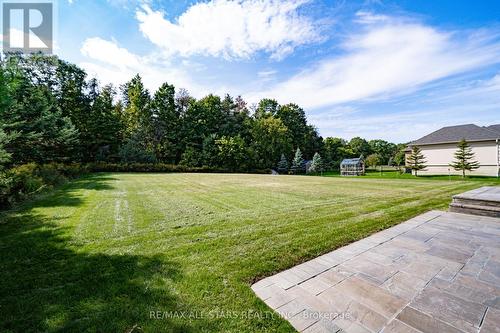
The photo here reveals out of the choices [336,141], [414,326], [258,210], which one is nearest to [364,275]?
[414,326]

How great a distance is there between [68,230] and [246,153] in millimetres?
31432

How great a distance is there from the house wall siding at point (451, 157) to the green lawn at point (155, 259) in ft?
69.8

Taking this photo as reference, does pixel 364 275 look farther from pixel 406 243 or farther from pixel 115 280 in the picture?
pixel 115 280

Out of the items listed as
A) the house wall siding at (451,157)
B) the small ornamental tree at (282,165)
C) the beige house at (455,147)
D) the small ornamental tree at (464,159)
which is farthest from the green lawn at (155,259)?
the small ornamental tree at (282,165)

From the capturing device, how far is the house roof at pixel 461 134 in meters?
19.9

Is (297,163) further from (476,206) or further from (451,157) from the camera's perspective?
(476,206)

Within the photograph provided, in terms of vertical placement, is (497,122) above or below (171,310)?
above

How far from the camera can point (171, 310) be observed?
6.64 ft

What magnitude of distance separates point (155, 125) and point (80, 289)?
35.7 m

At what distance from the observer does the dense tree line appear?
28.1 metres

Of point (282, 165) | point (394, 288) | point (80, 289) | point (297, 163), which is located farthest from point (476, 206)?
point (297, 163)

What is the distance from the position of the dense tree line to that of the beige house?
2026 centimetres

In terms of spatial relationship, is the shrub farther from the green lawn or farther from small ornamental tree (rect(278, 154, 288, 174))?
small ornamental tree (rect(278, 154, 288, 174))

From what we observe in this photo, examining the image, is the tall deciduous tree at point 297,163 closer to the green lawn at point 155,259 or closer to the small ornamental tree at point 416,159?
the small ornamental tree at point 416,159
